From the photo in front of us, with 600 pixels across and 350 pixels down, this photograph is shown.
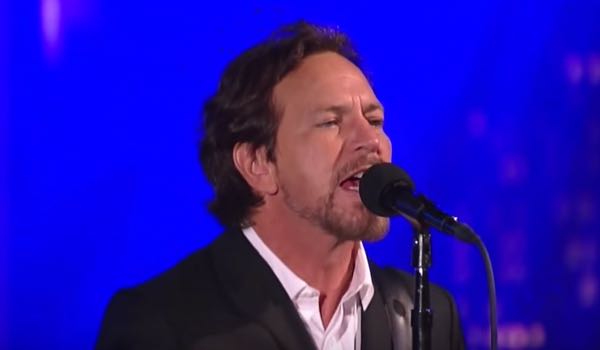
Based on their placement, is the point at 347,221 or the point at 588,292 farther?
the point at 588,292

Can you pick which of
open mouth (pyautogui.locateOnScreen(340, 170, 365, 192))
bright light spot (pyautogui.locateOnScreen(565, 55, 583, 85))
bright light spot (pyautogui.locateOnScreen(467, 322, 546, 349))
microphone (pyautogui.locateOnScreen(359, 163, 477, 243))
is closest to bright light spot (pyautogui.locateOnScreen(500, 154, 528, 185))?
bright light spot (pyautogui.locateOnScreen(565, 55, 583, 85))

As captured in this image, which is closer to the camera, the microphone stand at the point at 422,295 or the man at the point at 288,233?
the microphone stand at the point at 422,295

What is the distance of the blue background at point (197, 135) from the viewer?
5.58 ft

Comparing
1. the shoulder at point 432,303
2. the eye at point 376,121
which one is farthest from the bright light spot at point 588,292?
the eye at point 376,121

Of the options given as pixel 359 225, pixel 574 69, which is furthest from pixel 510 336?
pixel 359 225

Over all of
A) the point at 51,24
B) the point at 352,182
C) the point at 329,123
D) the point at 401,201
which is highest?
the point at 51,24

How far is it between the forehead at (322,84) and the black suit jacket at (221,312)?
0.79 feet

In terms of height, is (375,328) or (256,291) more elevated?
(256,291)

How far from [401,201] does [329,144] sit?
29 cm

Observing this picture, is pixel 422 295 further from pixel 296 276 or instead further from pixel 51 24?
pixel 51 24

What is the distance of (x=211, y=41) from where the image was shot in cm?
181

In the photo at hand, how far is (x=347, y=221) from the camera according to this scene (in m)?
1.41

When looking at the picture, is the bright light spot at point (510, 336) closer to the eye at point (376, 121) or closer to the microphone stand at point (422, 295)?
the eye at point (376, 121)

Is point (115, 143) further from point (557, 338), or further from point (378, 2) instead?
point (557, 338)
